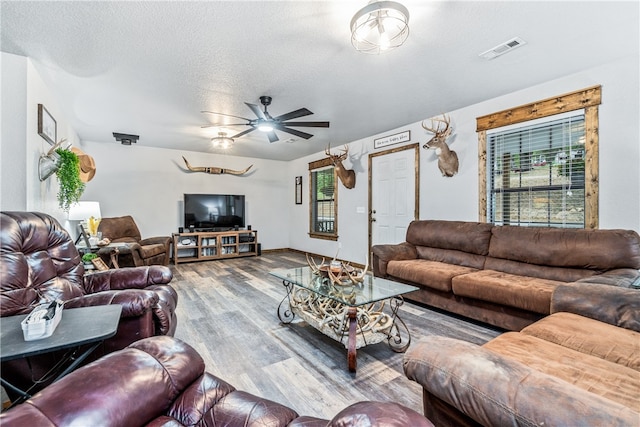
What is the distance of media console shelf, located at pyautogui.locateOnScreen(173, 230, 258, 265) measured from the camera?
19.9 ft

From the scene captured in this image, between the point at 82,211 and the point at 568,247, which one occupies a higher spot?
the point at 82,211

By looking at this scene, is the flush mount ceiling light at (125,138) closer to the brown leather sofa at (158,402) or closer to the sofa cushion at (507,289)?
the brown leather sofa at (158,402)

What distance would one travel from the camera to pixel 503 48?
2.44 m

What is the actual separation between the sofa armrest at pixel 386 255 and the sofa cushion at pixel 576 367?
84.8 inches

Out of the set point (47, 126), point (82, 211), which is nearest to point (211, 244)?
point (82, 211)

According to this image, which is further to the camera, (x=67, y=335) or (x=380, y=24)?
(x=380, y=24)

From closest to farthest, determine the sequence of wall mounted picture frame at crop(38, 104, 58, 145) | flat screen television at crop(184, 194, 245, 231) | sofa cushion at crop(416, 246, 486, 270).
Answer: wall mounted picture frame at crop(38, 104, 58, 145)
sofa cushion at crop(416, 246, 486, 270)
flat screen television at crop(184, 194, 245, 231)

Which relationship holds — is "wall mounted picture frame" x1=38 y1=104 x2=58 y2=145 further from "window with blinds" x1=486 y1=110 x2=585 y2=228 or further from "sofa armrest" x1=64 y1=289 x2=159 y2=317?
"window with blinds" x1=486 y1=110 x2=585 y2=228

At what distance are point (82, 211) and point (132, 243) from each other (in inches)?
31.2

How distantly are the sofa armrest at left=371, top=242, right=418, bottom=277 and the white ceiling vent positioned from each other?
2.32 meters

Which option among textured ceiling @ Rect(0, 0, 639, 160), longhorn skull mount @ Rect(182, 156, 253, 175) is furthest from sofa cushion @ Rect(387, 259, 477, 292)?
longhorn skull mount @ Rect(182, 156, 253, 175)

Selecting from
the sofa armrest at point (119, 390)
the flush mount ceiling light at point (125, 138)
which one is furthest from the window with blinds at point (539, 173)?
the flush mount ceiling light at point (125, 138)

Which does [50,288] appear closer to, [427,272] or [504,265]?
[427,272]

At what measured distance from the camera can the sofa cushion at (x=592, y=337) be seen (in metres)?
1.38
